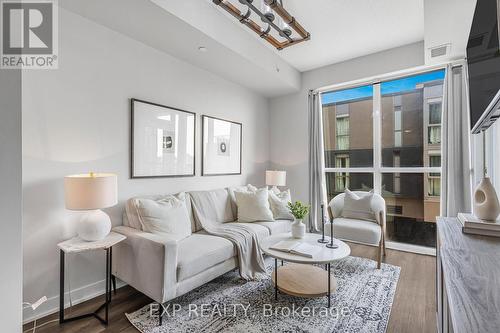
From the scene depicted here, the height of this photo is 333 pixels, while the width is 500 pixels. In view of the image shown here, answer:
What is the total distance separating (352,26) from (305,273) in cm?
285

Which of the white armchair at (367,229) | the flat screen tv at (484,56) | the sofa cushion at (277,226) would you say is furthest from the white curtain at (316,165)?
the flat screen tv at (484,56)

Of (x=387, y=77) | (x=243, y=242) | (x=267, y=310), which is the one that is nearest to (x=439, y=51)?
(x=387, y=77)

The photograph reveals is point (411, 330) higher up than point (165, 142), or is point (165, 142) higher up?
point (165, 142)

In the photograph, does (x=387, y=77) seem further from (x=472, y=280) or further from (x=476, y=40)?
(x=472, y=280)

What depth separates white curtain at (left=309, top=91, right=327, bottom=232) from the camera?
4.13 m

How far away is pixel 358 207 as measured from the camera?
3375 mm

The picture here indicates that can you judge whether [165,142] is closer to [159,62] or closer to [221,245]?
[159,62]

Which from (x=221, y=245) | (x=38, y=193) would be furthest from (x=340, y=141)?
(x=38, y=193)

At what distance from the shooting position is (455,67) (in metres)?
3.04

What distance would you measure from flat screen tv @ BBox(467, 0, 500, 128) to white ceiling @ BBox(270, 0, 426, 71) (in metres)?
1.26

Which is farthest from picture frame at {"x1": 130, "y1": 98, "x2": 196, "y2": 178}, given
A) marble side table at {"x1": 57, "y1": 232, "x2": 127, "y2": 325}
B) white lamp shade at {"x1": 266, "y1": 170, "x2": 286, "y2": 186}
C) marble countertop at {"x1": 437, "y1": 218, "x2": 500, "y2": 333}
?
marble countertop at {"x1": 437, "y1": 218, "x2": 500, "y2": 333}

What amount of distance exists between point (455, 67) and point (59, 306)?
16.0 ft

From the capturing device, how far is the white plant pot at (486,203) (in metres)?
1.43

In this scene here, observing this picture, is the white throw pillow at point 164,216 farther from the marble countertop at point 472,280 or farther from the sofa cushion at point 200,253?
the marble countertop at point 472,280
